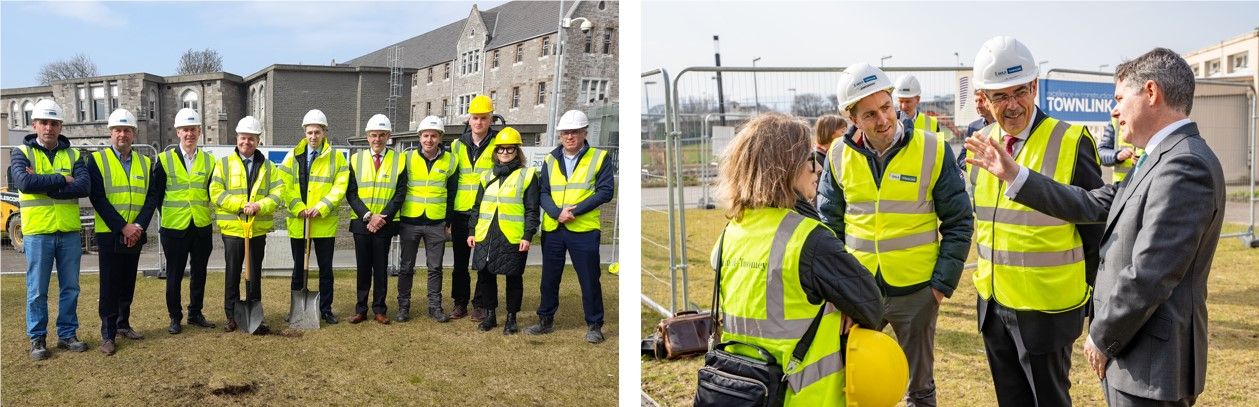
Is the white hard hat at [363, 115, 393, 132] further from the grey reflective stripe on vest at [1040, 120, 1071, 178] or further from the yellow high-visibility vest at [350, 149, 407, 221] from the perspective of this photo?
the grey reflective stripe on vest at [1040, 120, 1071, 178]

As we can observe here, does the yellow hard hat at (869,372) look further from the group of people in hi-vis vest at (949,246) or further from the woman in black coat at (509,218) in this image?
the woman in black coat at (509,218)

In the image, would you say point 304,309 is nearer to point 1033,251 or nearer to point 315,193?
point 315,193

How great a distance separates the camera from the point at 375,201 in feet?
22.0

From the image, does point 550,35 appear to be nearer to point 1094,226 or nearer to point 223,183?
point 223,183

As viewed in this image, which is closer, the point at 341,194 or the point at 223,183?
the point at 223,183

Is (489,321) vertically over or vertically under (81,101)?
under

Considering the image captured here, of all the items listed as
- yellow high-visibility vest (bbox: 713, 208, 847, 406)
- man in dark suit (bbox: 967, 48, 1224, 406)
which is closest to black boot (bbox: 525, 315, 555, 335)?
yellow high-visibility vest (bbox: 713, 208, 847, 406)

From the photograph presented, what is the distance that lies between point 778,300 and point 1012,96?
1.39 m

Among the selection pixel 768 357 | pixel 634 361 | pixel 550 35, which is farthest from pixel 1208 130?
pixel 768 357

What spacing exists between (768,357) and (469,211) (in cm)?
498

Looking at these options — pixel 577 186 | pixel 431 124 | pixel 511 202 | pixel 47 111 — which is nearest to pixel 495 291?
pixel 511 202

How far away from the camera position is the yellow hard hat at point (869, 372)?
2158 mm

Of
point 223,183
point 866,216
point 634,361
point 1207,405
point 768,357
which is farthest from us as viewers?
point 223,183

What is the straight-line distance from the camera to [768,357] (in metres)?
2.18
